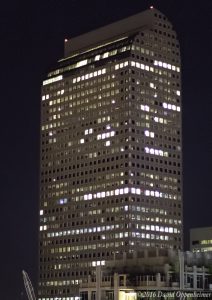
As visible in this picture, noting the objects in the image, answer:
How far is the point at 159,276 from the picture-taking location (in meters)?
199

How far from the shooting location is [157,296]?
19975cm

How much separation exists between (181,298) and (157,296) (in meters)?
5.28

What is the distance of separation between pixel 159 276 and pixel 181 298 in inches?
272

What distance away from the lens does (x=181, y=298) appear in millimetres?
199875

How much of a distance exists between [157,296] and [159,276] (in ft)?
14.6
